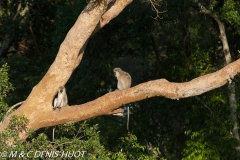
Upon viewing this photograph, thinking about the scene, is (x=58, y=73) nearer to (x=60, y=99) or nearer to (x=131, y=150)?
(x=60, y=99)

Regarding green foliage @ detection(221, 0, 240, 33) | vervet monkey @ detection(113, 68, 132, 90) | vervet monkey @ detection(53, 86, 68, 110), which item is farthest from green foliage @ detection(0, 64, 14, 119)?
green foliage @ detection(221, 0, 240, 33)

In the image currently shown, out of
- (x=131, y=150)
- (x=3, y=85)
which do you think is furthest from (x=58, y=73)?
(x=131, y=150)

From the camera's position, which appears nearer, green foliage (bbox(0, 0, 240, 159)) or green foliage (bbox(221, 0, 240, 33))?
green foliage (bbox(221, 0, 240, 33))

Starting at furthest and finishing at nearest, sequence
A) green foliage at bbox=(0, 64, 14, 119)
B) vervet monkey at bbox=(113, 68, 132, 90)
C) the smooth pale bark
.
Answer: vervet monkey at bbox=(113, 68, 132, 90) < green foliage at bbox=(0, 64, 14, 119) < the smooth pale bark

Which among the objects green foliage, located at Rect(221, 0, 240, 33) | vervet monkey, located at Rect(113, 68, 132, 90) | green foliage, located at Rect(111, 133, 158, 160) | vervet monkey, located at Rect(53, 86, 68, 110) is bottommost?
green foliage, located at Rect(111, 133, 158, 160)

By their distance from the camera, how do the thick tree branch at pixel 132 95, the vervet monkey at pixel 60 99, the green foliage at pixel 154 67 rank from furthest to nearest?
the green foliage at pixel 154 67, the vervet monkey at pixel 60 99, the thick tree branch at pixel 132 95

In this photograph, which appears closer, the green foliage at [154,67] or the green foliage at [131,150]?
the green foliage at [131,150]

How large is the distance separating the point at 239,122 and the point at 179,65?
212 centimetres

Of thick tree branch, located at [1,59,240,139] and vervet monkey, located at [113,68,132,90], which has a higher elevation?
vervet monkey, located at [113,68,132,90]

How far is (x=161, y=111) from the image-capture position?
17.7 m

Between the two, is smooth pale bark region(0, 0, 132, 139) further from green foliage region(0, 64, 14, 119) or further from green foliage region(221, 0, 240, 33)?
green foliage region(221, 0, 240, 33)

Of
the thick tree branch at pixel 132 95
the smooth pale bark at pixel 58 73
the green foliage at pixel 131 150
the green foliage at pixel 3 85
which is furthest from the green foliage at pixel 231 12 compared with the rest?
the green foliage at pixel 3 85

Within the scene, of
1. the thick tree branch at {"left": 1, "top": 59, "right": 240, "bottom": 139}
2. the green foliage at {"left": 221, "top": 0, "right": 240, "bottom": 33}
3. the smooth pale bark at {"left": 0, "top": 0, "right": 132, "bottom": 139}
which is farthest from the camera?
the green foliage at {"left": 221, "top": 0, "right": 240, "bottom": 33}

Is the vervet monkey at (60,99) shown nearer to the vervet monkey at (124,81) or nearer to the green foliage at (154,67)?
the vervet monkey at (124,81)
